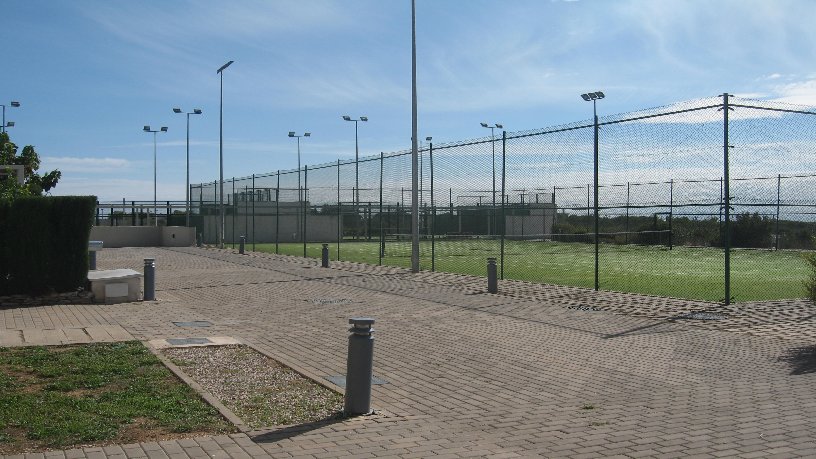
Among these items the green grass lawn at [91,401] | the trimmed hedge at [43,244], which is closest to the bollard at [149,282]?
the trimmed hedge at [43,244]

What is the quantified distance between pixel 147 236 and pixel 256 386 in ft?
130

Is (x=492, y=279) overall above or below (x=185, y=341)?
above

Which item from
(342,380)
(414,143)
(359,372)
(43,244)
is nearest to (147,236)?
(414,143)

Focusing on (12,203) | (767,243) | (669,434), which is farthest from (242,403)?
(767,243)

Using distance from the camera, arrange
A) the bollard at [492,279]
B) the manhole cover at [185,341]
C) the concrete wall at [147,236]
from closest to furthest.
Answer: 1. the manhole cover at [185,341]
2. the bollard at [492,279]
3. the concrete wall at [147,236]

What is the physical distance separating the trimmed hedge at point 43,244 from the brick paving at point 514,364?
1.48 m

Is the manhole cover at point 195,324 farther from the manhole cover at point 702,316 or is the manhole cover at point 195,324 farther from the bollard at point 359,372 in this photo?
the manhole cover at point 702,316

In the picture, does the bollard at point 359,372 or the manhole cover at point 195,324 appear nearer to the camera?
the bollard at point 359,372

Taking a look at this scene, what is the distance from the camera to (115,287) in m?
15.4

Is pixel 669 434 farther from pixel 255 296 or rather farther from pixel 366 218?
pixel 366 218

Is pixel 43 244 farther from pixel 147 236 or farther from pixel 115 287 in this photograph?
pixel 147 236

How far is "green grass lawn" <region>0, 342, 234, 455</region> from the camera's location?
609cm

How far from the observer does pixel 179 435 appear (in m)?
6.17

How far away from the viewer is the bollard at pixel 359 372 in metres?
6.95
